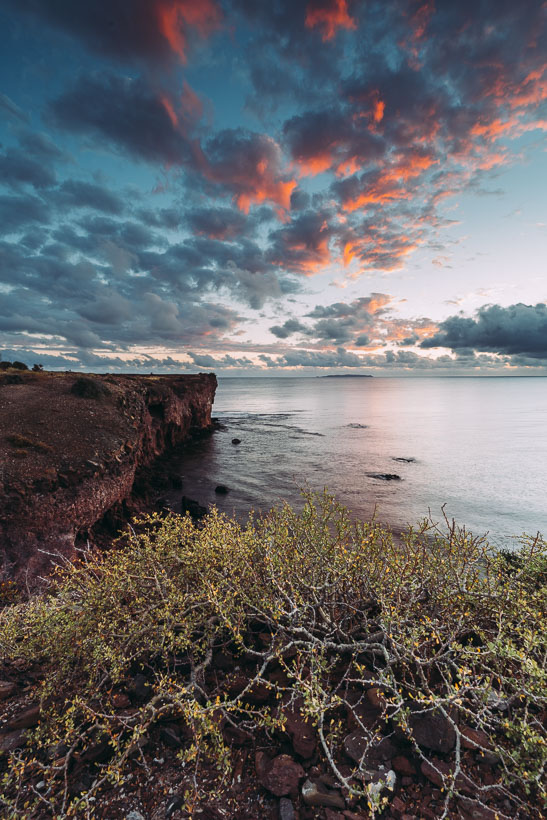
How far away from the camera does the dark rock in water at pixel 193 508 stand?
75.6 feet

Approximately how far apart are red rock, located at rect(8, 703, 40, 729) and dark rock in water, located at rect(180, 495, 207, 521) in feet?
59.1

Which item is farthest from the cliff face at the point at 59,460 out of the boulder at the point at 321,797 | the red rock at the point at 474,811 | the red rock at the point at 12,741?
the red rock at the point at 474,811

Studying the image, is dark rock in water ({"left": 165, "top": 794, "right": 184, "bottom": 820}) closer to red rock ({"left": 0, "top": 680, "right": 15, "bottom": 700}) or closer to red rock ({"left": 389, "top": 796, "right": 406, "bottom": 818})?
red rock ({"left": 389, "top": 796, "right": 406, "bottom": 818})

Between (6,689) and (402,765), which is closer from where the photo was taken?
(402,765)

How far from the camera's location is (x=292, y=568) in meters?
5.98

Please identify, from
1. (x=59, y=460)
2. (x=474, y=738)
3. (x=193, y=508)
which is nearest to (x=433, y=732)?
(x=474, y=738)

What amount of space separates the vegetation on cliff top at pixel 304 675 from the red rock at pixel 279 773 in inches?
2.1

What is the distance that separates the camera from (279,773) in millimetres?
3742

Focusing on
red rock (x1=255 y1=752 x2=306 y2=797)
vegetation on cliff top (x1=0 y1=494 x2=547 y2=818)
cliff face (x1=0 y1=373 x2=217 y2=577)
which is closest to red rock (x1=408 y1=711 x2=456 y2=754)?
vegetation on cliff top (x1=0 y1=494 x2=547 y2=818)

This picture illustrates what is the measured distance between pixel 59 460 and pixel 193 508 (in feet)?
31.3

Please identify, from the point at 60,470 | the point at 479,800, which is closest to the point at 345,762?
the point at 479,800

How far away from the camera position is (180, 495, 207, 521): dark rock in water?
2304cm

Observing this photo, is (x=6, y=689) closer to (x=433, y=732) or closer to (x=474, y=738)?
(x=433, y=732)

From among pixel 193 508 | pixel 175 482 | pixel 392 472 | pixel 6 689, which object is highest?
pixel 6 689
